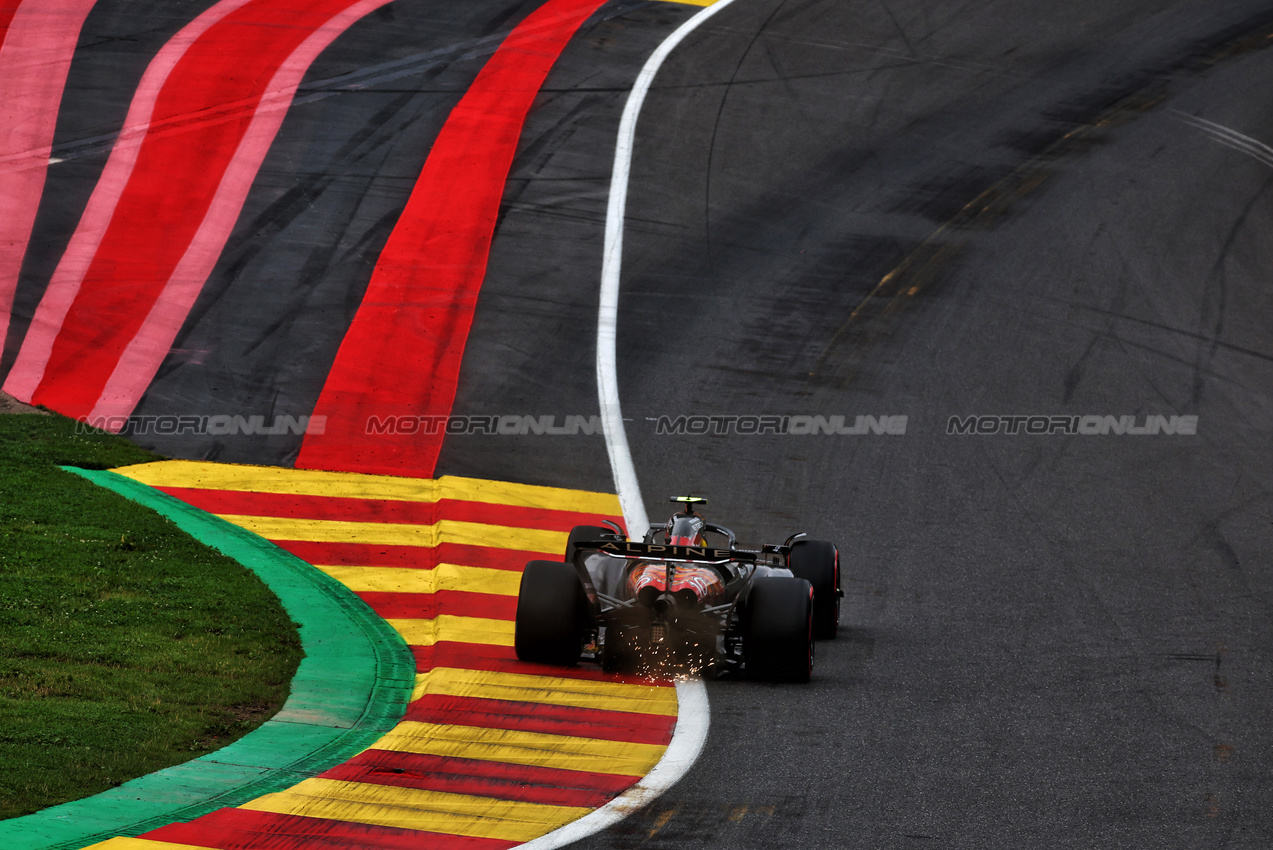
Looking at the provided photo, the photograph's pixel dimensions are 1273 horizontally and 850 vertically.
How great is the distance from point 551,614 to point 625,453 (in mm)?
6212

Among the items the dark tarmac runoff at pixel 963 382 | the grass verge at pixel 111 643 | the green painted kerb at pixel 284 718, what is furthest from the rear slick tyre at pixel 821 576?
the grass verge at pixel 111 643

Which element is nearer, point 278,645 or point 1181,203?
point 278,645

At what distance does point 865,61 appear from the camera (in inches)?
1123

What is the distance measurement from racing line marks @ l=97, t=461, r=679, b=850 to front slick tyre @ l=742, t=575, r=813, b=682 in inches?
29.0

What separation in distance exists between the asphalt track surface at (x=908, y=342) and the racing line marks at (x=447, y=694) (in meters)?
0.64

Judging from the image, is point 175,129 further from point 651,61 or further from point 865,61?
point 865,61

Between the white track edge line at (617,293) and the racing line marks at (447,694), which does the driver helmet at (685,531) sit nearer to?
the racing line marks at (447,694)

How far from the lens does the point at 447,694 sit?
10133mm

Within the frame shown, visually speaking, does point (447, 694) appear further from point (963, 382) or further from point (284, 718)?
point (963, 382)

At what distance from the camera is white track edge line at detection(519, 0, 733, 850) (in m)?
7.91

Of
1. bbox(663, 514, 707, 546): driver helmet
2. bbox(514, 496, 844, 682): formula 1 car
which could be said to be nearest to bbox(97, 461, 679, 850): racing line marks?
A: bbox(514, 496, 844, 682): formula 1 car

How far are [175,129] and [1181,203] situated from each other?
1656 cm

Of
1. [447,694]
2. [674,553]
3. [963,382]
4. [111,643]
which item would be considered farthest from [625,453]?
[111,643]

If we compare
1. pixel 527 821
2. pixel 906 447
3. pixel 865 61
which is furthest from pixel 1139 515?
pixel 865 61
